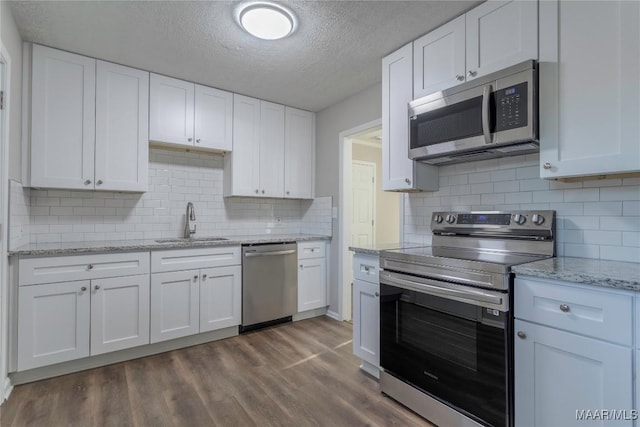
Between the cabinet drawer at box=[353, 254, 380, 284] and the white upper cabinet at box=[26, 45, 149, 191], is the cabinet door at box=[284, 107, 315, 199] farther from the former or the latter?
the cabinet drawer at box=[353, 254, 380, 284]

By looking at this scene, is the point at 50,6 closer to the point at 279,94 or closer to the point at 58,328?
the point at 279,94

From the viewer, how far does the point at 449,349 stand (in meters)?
1.70

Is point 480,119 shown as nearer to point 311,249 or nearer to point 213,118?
point 311,249

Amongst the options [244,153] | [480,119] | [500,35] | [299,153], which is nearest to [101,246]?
[244,153]

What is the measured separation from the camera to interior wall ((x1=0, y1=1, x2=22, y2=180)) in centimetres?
196

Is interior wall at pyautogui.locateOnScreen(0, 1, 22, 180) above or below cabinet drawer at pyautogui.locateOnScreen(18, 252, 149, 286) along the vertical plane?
above

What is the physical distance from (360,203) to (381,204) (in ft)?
2.10

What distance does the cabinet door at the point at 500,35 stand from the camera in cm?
173

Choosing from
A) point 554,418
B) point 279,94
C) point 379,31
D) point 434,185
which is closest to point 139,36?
point 279,94

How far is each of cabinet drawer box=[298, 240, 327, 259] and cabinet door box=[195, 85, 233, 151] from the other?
1305mm

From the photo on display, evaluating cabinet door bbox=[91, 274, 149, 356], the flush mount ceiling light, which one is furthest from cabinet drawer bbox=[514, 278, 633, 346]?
cabinet door bbox=[91, 274, 149, 356]

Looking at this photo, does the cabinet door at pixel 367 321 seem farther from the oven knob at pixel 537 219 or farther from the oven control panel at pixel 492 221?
the oven knob at pixel 537 219

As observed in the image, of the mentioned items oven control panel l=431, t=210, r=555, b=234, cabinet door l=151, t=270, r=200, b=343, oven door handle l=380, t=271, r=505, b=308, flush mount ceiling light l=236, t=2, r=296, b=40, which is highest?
flush mount ceiling light l=236, t=2, r=296, b=40

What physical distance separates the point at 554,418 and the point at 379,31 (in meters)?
2.39
